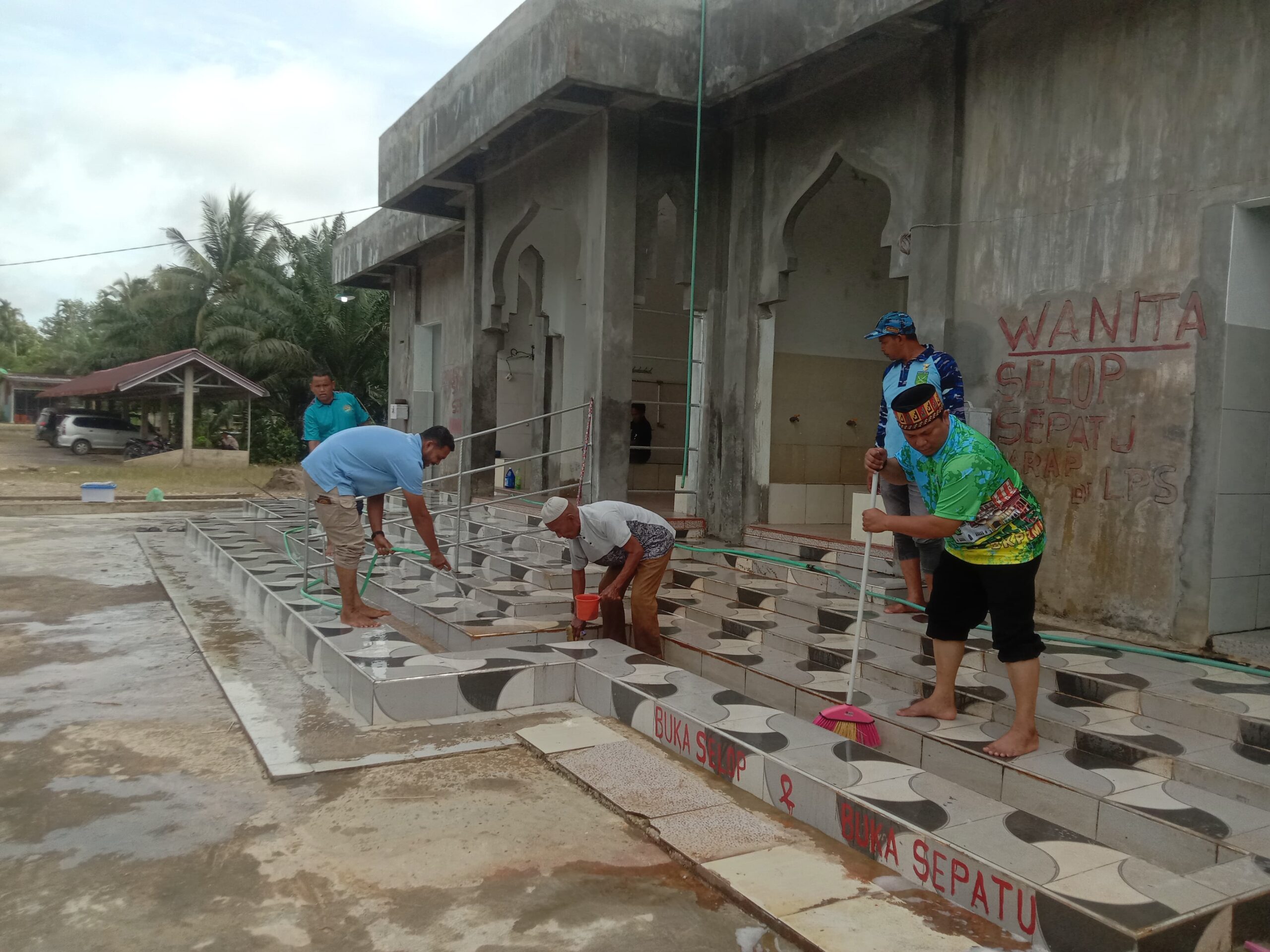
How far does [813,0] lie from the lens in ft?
21.4

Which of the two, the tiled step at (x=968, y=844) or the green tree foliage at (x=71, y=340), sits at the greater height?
the green tree foliage at (x=71, y=340)

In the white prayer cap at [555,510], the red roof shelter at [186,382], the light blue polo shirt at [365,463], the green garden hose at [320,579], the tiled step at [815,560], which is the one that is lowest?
the green garden hose at [320,579]

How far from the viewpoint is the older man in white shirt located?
18.3 ft

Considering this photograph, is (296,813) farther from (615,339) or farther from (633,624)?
(615,339)

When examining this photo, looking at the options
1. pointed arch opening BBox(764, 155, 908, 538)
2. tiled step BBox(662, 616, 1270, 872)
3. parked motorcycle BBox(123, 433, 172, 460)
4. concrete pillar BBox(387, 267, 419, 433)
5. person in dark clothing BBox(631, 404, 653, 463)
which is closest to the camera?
tiled step BBox(662, 616, 1270, 872)

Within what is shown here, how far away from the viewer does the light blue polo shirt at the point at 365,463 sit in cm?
582

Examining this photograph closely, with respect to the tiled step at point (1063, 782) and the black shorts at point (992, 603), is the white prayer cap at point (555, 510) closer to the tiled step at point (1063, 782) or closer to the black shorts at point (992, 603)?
the tiled step at point (1063, 782)

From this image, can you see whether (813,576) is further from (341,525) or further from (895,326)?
(341,525)

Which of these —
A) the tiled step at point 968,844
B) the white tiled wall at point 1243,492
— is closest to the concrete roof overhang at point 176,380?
the tiled step at point 968,844

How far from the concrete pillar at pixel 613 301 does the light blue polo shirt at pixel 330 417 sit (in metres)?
1.96

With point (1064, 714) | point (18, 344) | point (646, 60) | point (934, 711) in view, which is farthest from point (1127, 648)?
point (18, 344)

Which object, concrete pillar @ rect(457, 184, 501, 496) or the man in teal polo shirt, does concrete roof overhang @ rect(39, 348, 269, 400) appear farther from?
the man in teal polo shirt

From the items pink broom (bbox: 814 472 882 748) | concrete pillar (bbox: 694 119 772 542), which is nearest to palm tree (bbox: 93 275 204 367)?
concrete pillar (bbox: 694 119 772 542)

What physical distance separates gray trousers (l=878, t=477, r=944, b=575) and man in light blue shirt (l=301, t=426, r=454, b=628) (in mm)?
2632
